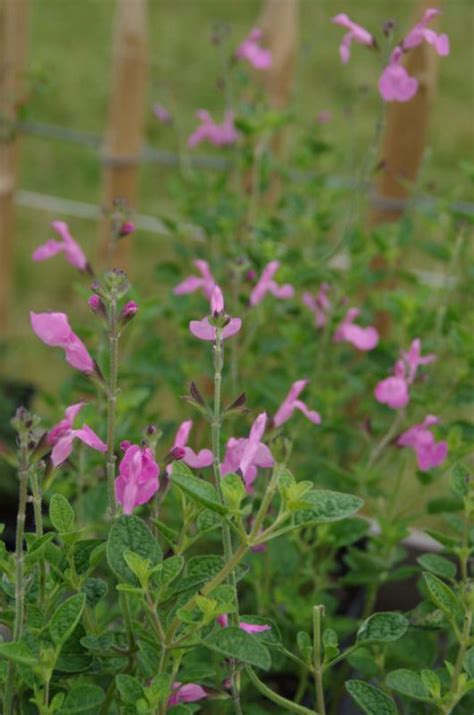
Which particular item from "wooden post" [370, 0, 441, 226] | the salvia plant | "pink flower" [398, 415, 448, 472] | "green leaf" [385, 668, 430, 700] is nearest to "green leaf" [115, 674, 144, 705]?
the salvia plant

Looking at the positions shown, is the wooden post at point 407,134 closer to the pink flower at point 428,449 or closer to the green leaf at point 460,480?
the pink flower at point 428,449

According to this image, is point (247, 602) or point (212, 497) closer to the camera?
point (212, 497)

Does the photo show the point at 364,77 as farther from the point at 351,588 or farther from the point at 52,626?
the point at 52,626

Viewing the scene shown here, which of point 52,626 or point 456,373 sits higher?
point 52,626

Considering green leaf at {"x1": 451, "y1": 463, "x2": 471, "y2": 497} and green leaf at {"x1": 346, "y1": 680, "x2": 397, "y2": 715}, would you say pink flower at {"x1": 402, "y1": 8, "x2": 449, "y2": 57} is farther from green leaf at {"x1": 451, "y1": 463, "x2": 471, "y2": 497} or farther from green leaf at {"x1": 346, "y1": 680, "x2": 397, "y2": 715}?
green leaf at {"x1": 346, "y1": 680, "x2": 397, "y2": 715}

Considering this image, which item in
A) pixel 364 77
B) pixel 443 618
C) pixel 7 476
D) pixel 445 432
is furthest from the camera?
pixel 364 77

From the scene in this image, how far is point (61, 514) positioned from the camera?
37.4 inches

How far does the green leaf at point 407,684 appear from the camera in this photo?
3.21ft

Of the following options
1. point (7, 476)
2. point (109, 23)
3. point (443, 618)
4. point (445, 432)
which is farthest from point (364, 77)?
point (443, 618)

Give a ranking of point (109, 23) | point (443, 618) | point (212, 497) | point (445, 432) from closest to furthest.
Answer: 1. point (212, 497)
2. point (443, 618)
3. point (445, 432)
4. point (109, 23)

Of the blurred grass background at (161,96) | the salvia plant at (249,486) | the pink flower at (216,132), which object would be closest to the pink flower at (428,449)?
the salvia plant at (249,486)

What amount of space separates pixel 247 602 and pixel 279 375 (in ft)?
1.22

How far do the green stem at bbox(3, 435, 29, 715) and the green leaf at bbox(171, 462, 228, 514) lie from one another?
0.11m

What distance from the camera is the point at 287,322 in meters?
1.85
